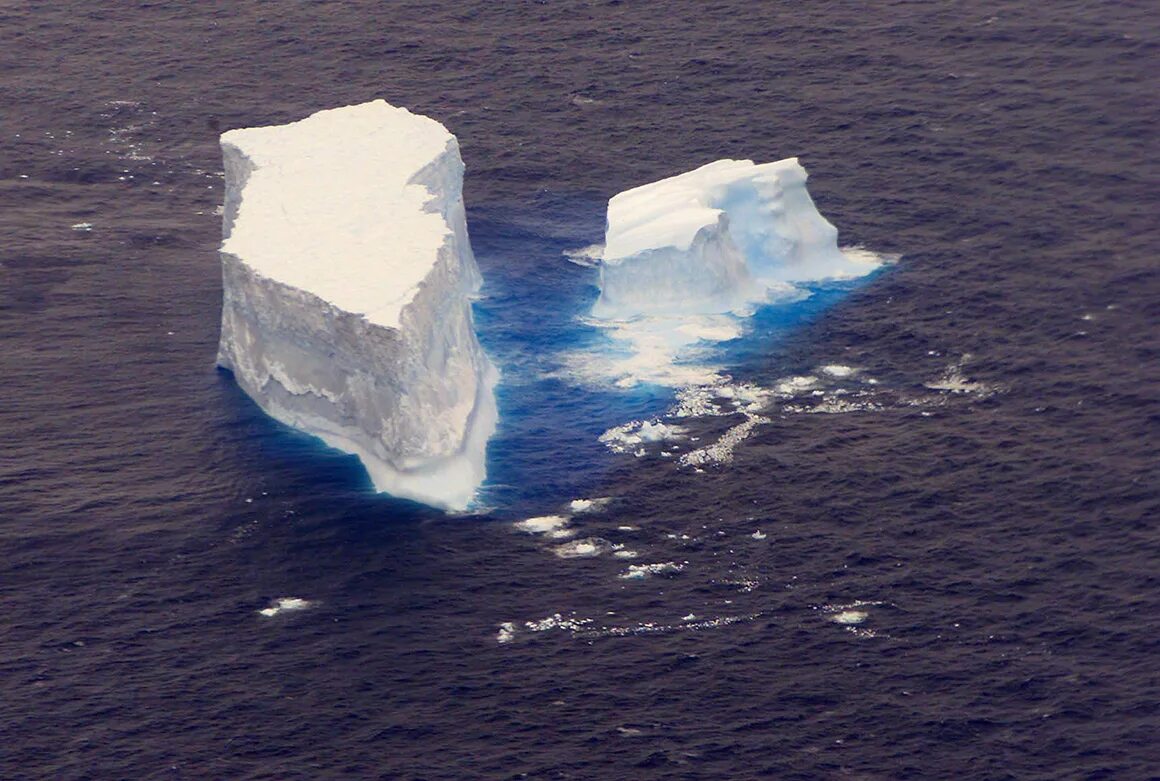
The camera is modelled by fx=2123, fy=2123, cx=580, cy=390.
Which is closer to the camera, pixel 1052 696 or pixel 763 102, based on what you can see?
pixel 1052 696

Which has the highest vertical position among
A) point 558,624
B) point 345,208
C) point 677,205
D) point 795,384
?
point 345,208

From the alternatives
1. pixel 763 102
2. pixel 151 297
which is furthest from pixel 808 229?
pixel 151 297

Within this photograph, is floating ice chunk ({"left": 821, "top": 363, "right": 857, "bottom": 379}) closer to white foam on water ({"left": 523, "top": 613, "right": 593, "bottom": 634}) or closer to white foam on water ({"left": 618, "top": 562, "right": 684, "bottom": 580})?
white foam on water ({"left": 618, "top": 562, "right": 684, "bottom": 580})

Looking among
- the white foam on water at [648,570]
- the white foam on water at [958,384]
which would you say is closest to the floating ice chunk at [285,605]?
the white foam on water at [648,570]

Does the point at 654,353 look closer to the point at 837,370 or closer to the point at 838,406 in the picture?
the point at 837,370

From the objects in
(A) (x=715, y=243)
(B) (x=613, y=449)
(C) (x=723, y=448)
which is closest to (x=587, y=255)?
(A) (x=715, y=243)

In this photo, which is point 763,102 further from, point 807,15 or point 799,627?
point 799,627

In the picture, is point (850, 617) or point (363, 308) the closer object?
point (850, 617)
